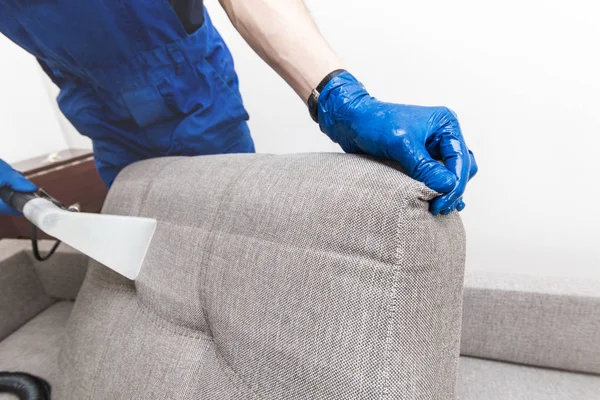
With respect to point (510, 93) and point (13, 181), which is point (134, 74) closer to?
point (13, 181)

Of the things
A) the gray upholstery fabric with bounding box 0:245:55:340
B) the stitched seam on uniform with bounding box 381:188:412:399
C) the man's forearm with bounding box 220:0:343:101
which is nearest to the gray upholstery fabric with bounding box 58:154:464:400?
the stitched seam on uniform with bounding box 381:188:412:399

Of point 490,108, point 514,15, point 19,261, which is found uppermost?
point 514,15

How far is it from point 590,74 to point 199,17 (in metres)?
0.92

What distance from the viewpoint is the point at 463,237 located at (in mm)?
552

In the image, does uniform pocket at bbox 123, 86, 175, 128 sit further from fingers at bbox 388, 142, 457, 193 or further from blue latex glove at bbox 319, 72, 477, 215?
fingers at bbox 388, 142, 457, 193

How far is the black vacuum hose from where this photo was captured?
97 cm

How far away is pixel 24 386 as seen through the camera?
39.1 inches

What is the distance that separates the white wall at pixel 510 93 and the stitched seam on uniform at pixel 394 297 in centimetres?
66

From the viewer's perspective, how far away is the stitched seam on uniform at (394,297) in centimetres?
43

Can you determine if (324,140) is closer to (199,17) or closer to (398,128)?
(199,17)

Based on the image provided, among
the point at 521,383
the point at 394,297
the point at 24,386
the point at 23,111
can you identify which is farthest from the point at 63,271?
the point at 521,383

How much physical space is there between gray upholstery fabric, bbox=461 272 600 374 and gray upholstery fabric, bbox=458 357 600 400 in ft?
0.07

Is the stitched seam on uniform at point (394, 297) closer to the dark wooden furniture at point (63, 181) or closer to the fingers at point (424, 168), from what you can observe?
the fingers at point (424, 168)

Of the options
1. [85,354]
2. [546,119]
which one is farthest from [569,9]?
[85,354]
